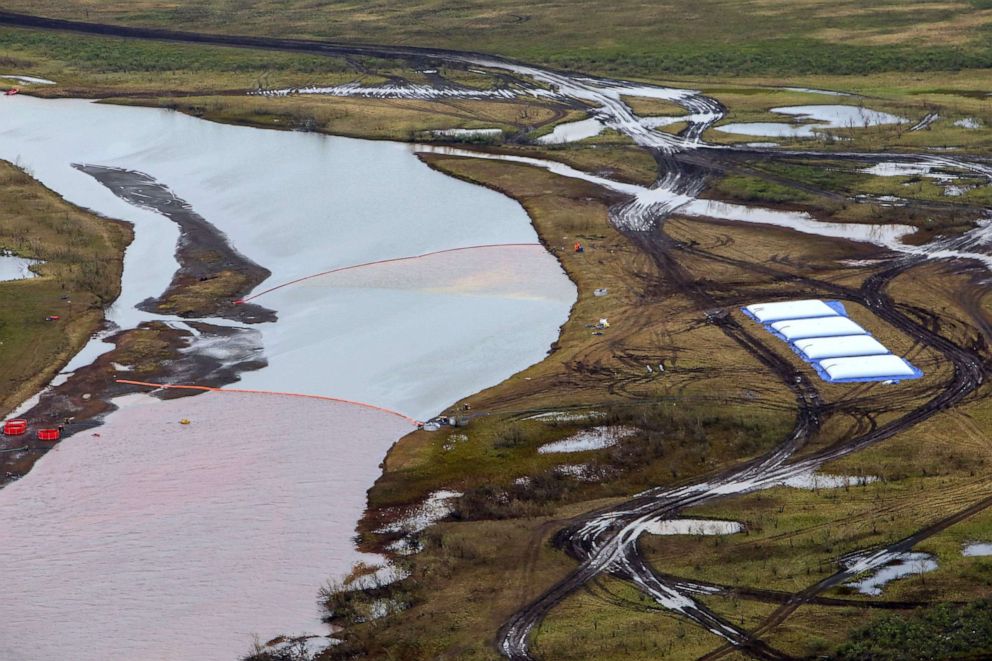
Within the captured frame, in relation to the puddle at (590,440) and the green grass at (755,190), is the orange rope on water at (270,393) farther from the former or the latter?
the green grass at (755,190)

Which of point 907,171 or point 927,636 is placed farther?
point 907,171

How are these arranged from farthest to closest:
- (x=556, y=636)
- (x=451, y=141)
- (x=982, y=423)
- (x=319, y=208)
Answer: (x=451, y=141) → (x=319, y=208) → (x=982, y=423) → (x=556, y=636)

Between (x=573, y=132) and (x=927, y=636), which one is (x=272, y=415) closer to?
(x=927, y=636)

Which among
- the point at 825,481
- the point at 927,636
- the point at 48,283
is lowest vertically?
the point at 927,636

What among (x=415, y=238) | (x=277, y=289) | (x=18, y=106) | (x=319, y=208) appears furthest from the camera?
(x=18, y=106)

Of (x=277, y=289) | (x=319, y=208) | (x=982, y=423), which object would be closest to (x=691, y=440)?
(x=982, y=423)

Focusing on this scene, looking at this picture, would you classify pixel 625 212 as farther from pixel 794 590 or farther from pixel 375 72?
pixel 375 72

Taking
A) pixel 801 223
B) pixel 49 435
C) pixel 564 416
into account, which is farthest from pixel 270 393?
pixel 801 223
